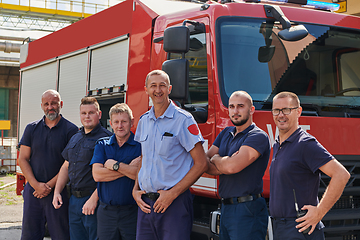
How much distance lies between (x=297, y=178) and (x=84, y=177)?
7.31 feet

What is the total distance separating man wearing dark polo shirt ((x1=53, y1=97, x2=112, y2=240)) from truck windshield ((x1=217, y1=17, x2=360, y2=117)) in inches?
54.3

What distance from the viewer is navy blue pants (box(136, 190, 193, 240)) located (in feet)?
10.4

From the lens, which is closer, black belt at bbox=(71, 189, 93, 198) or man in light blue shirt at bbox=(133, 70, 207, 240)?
man in light blue shirt at bbox=(133, 70, 207, 240)

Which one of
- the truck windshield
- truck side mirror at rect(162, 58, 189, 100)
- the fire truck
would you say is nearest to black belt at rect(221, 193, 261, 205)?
the fire truck

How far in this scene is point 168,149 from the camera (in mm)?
3197

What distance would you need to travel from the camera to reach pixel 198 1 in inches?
204

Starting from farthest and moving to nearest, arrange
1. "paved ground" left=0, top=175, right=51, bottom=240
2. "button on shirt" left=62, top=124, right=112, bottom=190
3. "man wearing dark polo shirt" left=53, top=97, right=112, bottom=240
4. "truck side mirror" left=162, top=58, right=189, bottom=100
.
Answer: "paved ground" left=0, top=175, right=51, bottom=240, "button on shirt" left=62, top=124, right=112, bottom=190, "man wearing dark polo shirt" left=53, top=97, right=112, bottom=240, "truck side mirror" left=162, top=58, right=189, bottom=100

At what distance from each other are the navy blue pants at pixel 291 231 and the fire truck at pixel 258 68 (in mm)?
785

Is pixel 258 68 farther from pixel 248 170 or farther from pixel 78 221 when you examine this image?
pixel 78 221

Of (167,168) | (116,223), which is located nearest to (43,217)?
(116,223)

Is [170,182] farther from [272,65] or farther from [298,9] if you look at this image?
[298,9]

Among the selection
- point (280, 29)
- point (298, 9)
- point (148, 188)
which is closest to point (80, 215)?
point (148, 188)

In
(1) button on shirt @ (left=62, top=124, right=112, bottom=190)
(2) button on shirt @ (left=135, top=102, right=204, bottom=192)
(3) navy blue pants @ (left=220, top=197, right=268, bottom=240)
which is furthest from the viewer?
(1) button on shirt @ (left=62, top=124, right=112, bottom=190)

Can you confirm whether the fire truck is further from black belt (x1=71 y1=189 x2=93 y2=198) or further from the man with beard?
black belt (x1=71 y1=189 x2=93 y2=198)
